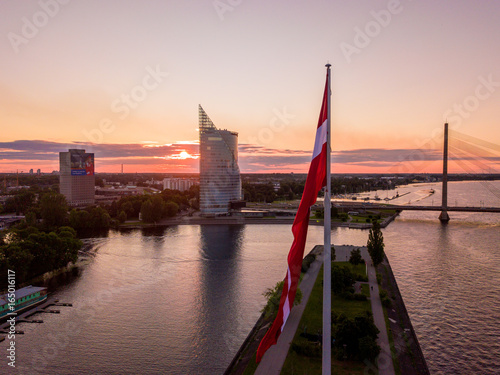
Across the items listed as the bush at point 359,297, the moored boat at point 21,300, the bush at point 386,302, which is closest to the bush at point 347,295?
the bush at point 359,297

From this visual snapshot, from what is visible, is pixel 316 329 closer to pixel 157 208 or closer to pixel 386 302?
pixel 386 302

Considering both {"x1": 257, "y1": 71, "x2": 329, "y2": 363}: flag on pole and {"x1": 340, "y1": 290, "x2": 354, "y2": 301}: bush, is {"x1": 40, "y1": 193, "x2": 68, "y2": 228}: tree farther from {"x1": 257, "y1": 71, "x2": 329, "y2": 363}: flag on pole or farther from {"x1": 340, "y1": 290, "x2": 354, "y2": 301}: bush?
{"x1": 257, "y1": 71, "x2": 329, "y2": 363}: flag on pole

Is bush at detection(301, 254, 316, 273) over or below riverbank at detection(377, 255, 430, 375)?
over

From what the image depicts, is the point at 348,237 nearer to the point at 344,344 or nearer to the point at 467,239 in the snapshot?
the point at 467,239

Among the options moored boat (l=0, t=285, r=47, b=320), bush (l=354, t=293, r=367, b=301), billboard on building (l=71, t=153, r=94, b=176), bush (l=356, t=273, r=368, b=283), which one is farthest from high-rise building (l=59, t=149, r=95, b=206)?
bush (l=354, t=293, r=367, b=301)

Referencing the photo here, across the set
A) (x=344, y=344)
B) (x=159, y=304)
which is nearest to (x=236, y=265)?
(x=159, y=304)

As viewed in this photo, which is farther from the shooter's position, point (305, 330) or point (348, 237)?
point (348, 237)
